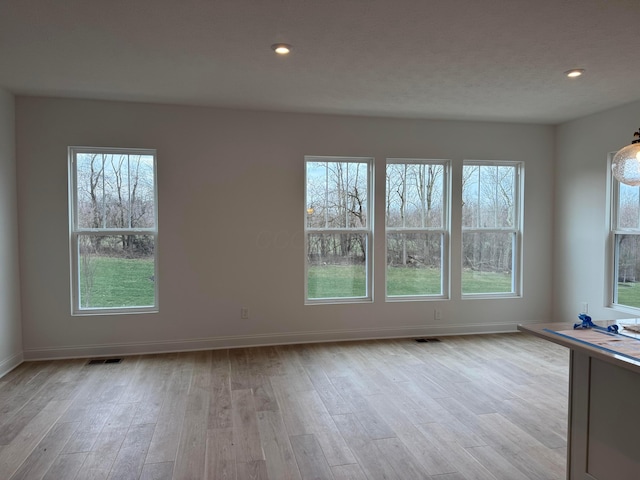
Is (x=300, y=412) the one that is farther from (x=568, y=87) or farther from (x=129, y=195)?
(x=568, y=87)

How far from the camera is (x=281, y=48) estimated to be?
2875mm

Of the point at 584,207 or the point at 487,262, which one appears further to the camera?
the point at 487,262

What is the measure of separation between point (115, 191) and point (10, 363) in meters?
1.88

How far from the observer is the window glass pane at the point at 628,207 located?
14.4ft

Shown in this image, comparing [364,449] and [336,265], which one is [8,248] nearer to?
[336,265]

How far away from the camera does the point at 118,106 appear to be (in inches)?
169

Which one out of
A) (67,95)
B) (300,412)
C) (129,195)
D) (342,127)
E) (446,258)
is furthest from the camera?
(446,258)

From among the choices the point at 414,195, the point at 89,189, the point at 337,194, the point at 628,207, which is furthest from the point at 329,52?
the point at 628,207

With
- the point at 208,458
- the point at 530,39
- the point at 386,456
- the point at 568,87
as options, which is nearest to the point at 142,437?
the point at 208,458

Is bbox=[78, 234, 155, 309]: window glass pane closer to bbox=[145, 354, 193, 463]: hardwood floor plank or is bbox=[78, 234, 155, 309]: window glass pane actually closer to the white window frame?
bbox=[145, 354, 193, 463]: hardwood floor plank

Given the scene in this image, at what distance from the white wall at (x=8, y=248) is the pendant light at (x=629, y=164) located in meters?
4.69

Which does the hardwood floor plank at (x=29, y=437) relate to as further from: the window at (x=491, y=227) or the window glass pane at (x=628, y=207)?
the window glass pane at (x=628, y=207)

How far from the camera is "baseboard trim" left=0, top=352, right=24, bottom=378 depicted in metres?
3.79

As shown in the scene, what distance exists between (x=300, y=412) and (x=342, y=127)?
311cm
